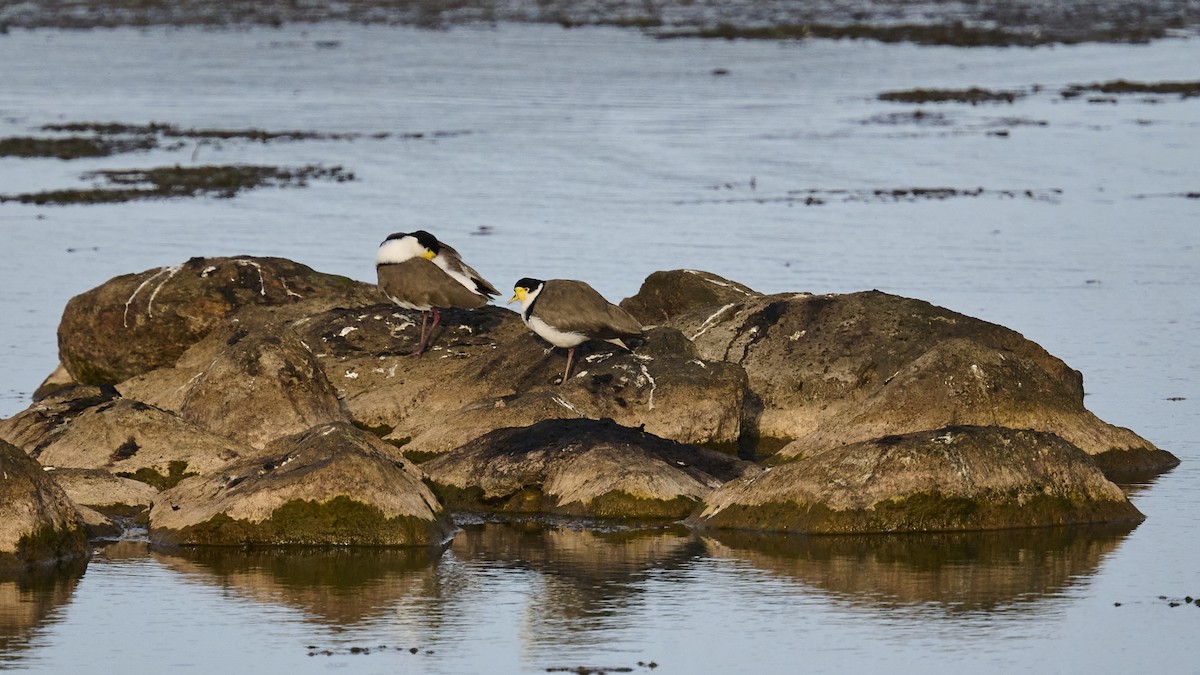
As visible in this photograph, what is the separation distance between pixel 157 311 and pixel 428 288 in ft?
10.6

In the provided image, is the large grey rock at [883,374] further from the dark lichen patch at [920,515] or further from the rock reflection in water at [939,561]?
the rock reflection in water at [939,561]

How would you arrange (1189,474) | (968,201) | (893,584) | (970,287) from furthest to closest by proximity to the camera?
(968,201), (970,287), (1189,474), (893,584)

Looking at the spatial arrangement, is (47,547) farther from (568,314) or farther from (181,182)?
(181,182)

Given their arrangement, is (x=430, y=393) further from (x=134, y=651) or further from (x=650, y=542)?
(x=134, y=651)

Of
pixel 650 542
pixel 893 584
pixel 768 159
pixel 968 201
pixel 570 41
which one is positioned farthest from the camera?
pixel 570 41

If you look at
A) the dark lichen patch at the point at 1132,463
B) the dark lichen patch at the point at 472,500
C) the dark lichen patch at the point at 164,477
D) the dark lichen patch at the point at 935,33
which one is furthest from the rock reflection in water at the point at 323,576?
the dark lichen patch at the point at 935,33

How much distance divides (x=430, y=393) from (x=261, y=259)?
3.95 m

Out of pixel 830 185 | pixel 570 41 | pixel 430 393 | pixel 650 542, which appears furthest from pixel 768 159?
pixel 570 41

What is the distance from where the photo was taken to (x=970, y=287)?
28.0 metres

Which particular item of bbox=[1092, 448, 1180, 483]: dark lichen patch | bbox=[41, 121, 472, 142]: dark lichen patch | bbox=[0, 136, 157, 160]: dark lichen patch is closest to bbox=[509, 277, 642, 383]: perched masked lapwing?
bbox=[1092, 448, 1180, 483]: dark lichen patch

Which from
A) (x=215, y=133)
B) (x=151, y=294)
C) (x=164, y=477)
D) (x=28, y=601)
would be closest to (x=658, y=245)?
(x=151, y=294)

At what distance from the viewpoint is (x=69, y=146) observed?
44688 mm

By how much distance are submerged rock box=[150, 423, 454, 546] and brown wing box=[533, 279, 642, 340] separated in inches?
126

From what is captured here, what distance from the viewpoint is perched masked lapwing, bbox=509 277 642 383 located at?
18672 mm
